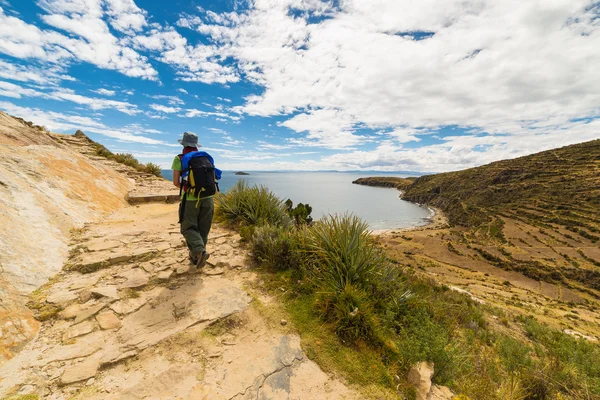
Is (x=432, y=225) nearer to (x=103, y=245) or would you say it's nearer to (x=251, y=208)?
(x=251, y=208)

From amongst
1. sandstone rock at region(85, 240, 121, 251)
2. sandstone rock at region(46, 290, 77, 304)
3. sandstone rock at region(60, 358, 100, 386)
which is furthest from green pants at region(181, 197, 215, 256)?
sandstone rock at region(60, 358, 100, 386)

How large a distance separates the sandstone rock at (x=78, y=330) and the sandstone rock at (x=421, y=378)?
345 cm

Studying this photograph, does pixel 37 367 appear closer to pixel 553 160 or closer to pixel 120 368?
pixel 120 368

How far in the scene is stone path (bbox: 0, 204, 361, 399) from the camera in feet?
6.69

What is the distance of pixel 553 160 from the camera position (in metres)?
92.4

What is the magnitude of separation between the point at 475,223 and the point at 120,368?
93469 millimetres

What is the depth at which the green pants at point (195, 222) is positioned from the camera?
384 cm

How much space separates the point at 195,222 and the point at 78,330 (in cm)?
181

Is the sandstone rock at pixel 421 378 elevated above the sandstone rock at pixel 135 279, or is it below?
below

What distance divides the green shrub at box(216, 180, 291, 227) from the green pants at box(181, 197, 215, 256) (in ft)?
6.19

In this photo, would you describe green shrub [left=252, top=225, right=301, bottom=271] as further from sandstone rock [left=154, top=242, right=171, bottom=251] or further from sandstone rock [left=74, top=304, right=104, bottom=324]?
sandstone rock [left=74, top=304, right=104, bottom=324]

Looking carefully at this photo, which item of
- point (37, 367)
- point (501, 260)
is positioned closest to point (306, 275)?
point (37, 367)

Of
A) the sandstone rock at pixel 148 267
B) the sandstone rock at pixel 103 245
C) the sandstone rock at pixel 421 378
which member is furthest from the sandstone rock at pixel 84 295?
the sandstone rock at pixel 421 378

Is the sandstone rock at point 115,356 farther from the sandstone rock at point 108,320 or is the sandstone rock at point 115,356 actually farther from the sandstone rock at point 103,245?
the sandstone rock at point 103,245
